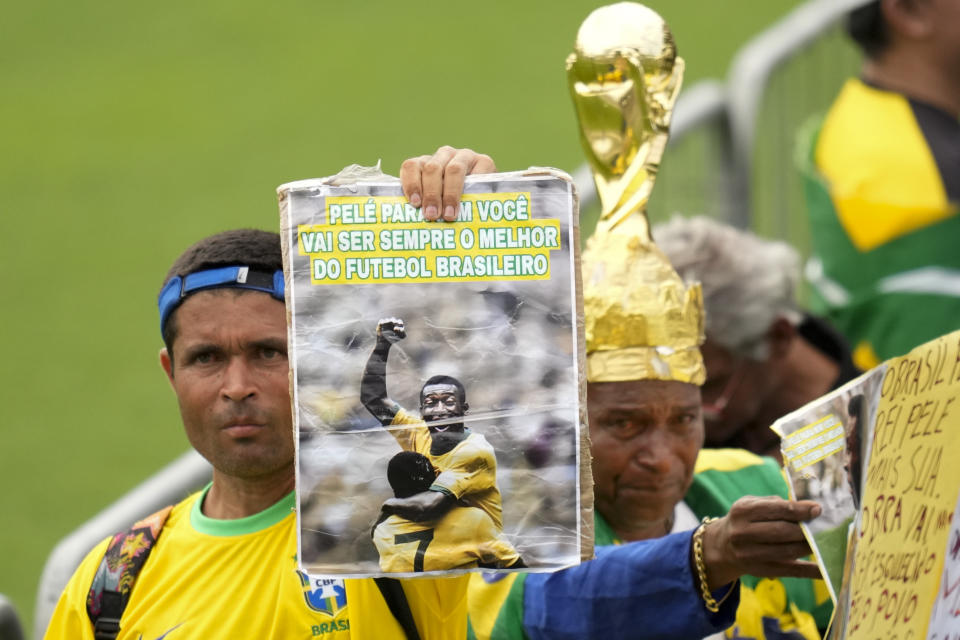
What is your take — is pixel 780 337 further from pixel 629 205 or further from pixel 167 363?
pixel 167 363

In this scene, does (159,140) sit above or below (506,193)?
above

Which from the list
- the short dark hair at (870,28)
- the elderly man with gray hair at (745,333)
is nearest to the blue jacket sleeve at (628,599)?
the elderly man with gray hair at (745,333)

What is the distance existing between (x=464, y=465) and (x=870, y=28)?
326 cm

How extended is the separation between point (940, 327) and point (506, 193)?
2833 millimetres

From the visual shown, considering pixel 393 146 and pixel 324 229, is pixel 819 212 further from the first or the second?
pixel 393 146

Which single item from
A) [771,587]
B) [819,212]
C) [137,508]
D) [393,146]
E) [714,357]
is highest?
[393,146]

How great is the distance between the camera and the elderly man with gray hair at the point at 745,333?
3730 millimetres

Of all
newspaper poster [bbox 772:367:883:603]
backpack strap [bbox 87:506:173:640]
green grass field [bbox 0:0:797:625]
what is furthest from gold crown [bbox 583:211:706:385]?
green grass field [bbox 0:0:797:625]

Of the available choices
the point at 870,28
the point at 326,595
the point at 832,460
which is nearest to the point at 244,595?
the point at 326,595

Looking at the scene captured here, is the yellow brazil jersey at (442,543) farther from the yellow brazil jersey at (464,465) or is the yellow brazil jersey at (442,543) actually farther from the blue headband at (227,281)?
the blue headband at (227,281)

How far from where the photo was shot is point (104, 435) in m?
6.75

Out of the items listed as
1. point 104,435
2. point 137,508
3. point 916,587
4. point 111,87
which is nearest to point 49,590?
point 137,508

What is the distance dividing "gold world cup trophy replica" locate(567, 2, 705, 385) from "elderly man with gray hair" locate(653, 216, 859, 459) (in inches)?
36.0

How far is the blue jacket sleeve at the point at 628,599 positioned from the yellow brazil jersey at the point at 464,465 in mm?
470
